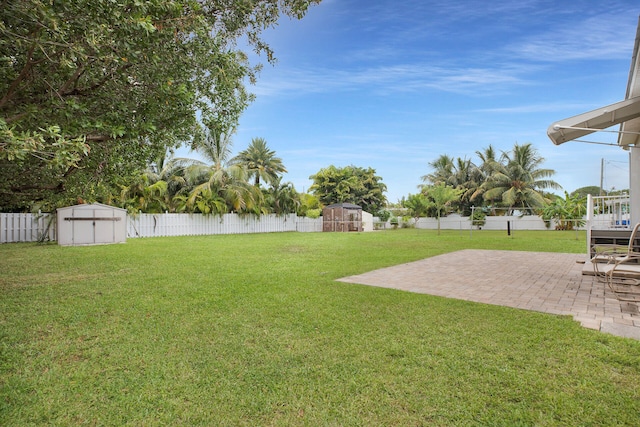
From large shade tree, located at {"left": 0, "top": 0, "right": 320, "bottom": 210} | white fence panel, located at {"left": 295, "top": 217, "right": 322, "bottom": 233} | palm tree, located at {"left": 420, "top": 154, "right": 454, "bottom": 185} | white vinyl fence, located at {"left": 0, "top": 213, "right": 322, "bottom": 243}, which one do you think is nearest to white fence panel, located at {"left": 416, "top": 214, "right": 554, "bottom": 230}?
palm tree, located at {"left": 420, "top": 154, "right": 454, "bottom": 185}

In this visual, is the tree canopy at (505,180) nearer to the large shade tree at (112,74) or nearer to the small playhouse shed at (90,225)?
the small playhouse shed at (90,225)

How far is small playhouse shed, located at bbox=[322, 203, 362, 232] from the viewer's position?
26297 mm

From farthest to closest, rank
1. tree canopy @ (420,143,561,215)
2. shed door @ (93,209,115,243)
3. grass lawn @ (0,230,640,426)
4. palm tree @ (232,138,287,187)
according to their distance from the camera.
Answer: palm tree @ (232,138,287,187), tree canopy @ (420,143,561,215), shed door @ (93,209,115,243), grass lawn @ (0,230,640,426)

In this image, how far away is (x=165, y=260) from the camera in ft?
28.8

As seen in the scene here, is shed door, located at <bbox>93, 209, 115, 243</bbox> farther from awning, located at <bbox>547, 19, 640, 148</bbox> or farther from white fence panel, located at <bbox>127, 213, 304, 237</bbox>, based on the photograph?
awning, located at <bbox>547, 19, 640, 148</bbox>

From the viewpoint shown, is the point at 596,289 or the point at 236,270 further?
the point at 236,270

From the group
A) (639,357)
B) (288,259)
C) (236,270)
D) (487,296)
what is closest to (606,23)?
(487,296)

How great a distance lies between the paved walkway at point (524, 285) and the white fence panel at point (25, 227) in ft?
47.2

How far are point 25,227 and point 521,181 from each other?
34163 mm

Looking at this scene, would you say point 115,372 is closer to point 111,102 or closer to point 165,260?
point 111,102

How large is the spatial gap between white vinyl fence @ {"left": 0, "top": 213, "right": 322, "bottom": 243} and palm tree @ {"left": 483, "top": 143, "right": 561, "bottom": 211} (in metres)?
16.3

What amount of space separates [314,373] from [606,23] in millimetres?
10427

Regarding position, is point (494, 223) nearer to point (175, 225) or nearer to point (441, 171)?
point (441, 171)

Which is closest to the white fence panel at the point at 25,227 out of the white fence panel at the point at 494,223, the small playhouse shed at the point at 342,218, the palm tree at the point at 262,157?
the palm tree at the point at 262,157
